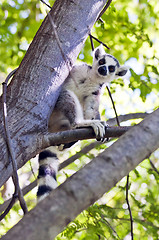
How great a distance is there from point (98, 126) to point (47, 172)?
36.0 inches

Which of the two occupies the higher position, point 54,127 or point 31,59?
point 31,59

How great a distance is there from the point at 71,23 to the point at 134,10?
4.38 metres

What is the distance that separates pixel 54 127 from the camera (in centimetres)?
436

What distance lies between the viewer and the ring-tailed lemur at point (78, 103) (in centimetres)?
393

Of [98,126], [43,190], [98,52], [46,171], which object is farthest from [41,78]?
[98,52]

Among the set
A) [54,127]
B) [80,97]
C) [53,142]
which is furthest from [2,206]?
[53,142]

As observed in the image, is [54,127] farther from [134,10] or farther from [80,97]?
[134,10]

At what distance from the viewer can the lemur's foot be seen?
2.89 m

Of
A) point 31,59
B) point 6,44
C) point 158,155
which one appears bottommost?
point 158,155

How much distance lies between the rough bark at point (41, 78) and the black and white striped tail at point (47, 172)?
1037 mm

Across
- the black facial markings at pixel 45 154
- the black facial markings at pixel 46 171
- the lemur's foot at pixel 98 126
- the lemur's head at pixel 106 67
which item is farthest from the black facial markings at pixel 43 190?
the lemur's head at pixel 106 67

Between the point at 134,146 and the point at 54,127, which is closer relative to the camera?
the point at 134,146

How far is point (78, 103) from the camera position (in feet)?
14.8

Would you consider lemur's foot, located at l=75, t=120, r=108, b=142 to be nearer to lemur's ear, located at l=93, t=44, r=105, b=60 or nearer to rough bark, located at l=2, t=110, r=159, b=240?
rough bark, located at l=2, t=110, r=159, b=240
